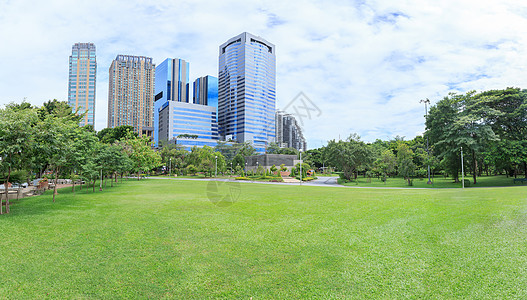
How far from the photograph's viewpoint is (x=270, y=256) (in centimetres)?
527

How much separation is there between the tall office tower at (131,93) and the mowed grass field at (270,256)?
14316 centimetres

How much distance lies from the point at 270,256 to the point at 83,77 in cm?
13027

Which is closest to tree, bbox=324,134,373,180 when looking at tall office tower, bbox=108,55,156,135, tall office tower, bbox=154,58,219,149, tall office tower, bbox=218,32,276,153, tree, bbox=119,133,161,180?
tree, bbox=119,133,161,180

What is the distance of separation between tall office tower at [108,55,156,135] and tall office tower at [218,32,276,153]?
50.0 meters

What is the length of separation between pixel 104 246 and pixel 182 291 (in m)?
2.93

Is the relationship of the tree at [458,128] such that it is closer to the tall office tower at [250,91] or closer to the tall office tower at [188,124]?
the tall office tower at [250,91]

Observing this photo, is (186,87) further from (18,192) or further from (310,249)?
(310,249)

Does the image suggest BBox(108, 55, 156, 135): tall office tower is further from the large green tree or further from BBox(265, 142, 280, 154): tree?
the large green tree

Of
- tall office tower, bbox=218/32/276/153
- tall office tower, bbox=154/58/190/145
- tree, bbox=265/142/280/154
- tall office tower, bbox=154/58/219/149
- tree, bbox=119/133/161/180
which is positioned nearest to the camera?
tree, bbox=119/133/161/180

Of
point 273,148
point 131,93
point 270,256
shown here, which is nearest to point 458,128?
point 270,256

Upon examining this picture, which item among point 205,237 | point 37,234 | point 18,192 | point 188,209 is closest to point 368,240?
point 205,237

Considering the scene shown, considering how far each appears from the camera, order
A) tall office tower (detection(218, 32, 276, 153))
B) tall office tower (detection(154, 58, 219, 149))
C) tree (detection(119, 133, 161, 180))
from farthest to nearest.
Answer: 1. tall office tower (detection(154, 58, 219, 149))
2. tall office tower (detection(218, 32, 276, 153))
3. tree (detection(119, 133, 161, 180))

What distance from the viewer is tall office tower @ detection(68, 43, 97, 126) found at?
108 m

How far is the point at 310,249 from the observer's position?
18.5ft
